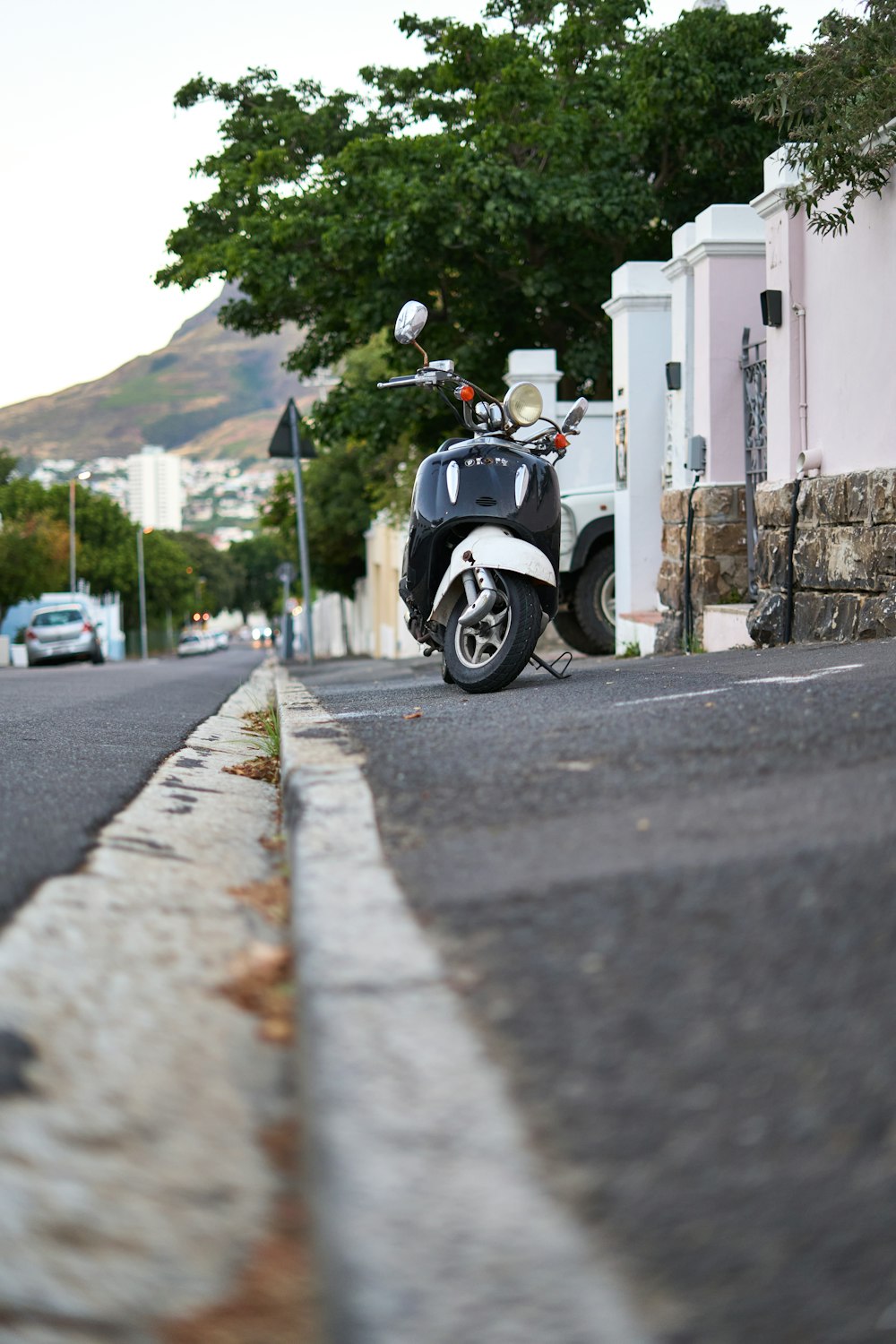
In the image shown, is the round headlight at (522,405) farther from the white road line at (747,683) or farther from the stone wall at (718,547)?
the stone wall at (718,547)

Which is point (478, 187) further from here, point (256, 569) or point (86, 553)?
point (256, 569)

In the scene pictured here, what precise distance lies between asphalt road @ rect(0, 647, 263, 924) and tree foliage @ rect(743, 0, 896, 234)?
14.6ft

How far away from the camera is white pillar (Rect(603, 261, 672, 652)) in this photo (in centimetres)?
1249

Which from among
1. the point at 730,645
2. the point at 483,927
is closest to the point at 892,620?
the point at 730,645

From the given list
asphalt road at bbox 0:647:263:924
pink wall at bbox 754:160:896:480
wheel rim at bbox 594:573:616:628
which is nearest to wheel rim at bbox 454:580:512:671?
asphalt road at bbox 0:647:263:924

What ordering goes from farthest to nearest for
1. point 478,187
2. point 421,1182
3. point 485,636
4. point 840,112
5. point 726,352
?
point 478,187 < point 726,352 < point 840,112 < point 485,636 < point 421,1182

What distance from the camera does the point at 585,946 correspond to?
1.97 m

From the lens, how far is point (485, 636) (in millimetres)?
6926

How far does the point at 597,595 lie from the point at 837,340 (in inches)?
210

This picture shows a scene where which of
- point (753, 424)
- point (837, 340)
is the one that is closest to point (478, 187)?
point (753, 424)

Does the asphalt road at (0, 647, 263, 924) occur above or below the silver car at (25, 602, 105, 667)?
below

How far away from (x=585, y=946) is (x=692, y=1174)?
53 cm

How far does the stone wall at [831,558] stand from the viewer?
761 cm

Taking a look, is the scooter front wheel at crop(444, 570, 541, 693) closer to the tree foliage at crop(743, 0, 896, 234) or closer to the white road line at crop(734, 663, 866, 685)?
the white road line at crop(734, 663, 866, 685)
